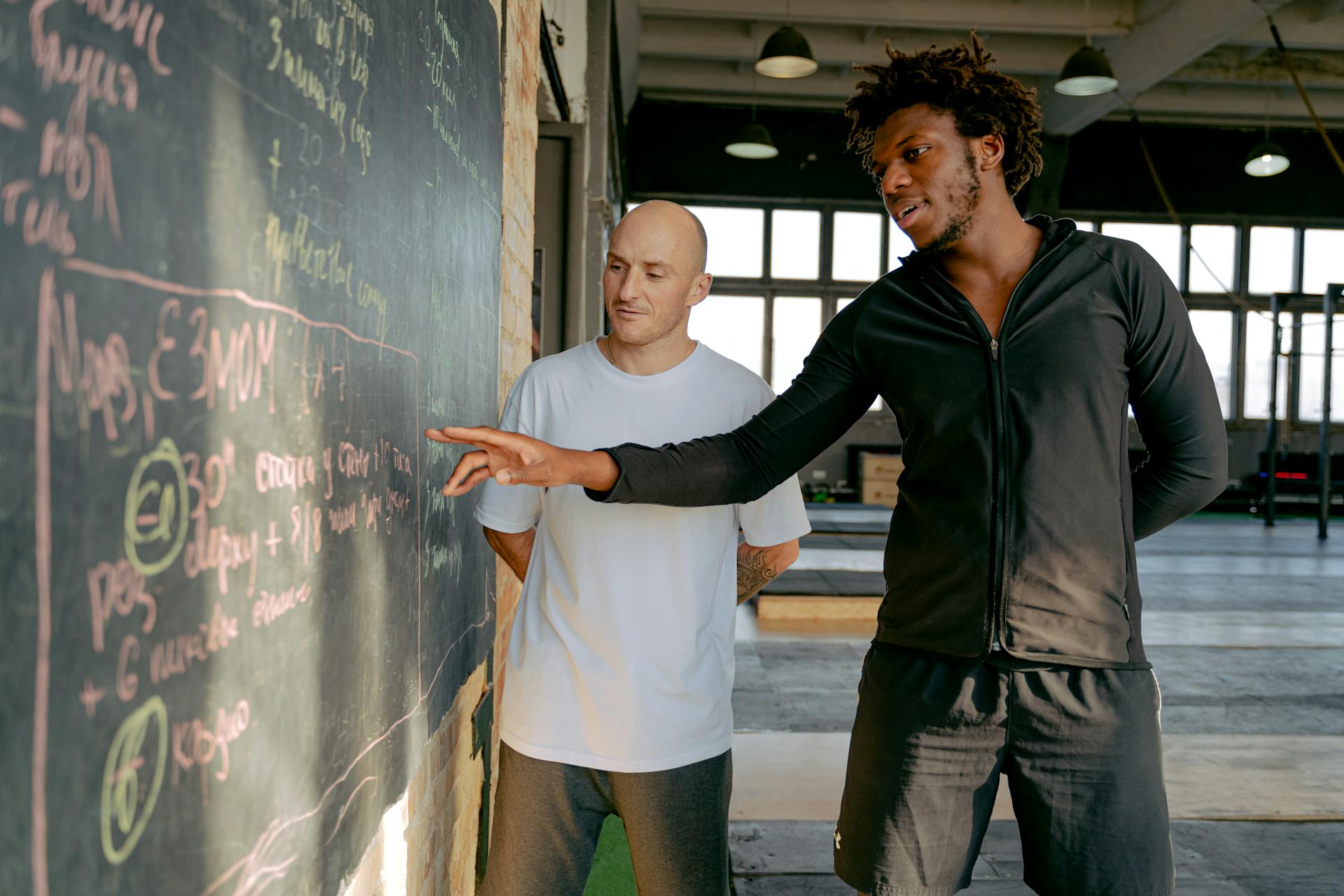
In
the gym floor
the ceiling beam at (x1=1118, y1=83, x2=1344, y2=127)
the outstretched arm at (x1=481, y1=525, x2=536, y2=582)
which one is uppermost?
the ceiling beam at (x1=1118, y1=83, x2=1344, y2=127)

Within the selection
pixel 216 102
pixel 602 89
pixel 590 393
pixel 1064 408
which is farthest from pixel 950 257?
pixel 602 89

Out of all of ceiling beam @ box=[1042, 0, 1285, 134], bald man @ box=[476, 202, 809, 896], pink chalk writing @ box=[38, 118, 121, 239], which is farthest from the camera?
ceiling beam @ box=[1042, 0, 1285, 134]

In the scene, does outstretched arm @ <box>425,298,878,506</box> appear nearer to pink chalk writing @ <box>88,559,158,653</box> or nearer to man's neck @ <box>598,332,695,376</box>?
man's neck @ <box>598,332,695,376</box>

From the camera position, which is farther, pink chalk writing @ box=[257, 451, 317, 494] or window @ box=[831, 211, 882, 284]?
window @ box=[831, 211, 882, 284]

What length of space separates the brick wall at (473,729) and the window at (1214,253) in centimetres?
1257

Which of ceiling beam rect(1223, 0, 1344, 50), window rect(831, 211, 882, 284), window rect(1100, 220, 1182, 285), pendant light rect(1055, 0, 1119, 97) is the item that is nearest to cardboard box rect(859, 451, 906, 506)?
window rect(831, 211, 882, 284)

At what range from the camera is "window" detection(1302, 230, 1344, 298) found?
43.3ft

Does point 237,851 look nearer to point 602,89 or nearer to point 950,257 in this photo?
point 950,257

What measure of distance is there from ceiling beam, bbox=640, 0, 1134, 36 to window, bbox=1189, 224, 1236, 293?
463 centimetres

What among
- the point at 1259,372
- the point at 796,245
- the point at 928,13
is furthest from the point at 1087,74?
the point at 1259,372

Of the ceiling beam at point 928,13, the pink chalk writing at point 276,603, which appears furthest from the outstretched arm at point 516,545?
the ceiling beam at point 928,13

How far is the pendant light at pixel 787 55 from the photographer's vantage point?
23.9ft

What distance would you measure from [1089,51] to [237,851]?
835 cm

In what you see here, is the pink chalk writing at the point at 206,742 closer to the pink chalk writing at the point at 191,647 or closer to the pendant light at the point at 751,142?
the pink chalk writing at the point at 191,647
